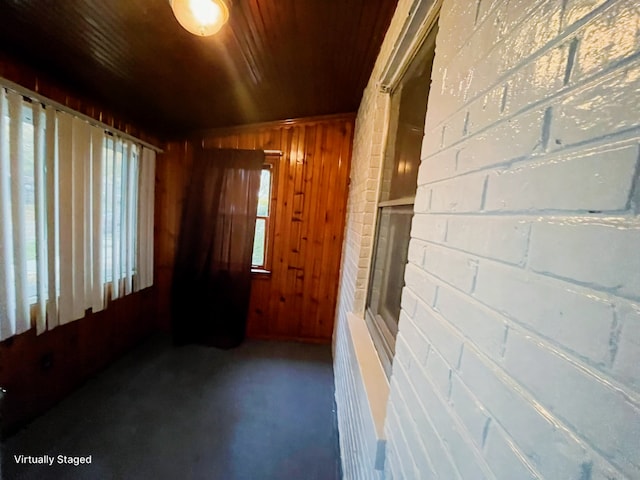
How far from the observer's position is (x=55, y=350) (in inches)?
72.7

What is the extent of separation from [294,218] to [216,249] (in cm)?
88

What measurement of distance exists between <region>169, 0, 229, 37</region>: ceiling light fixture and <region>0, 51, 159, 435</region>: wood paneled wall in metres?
1.15

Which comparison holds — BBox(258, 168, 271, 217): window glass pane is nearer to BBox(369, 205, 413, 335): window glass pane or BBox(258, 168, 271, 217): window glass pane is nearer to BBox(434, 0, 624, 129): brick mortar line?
Result: BBox(369, 205, 413, 335): window glass pane

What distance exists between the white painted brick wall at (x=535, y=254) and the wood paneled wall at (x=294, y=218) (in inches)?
86.8

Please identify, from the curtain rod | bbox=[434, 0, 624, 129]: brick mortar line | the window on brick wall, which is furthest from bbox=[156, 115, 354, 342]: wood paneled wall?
bbox=[434, 0, 624, 129]: brick mortar line

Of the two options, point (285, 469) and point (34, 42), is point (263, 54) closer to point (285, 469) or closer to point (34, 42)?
point (34, 42)

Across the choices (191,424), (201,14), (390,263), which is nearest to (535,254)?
(390,263)

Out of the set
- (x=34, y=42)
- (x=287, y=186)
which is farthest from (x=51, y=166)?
(x=287, y=186)

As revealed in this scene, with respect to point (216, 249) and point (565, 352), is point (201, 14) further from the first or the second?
point (216, 249)

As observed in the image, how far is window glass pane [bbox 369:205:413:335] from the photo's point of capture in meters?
1.21

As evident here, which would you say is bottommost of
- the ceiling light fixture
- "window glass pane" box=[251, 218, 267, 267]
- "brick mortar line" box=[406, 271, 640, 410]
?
"window glass pane" box=[251, 218, 267, 267]

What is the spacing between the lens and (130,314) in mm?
2594

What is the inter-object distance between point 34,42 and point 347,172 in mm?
2265

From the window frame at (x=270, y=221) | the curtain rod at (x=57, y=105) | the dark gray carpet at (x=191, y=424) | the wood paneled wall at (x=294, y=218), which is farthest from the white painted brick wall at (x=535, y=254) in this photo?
the window frame at (x=270, y=221)
